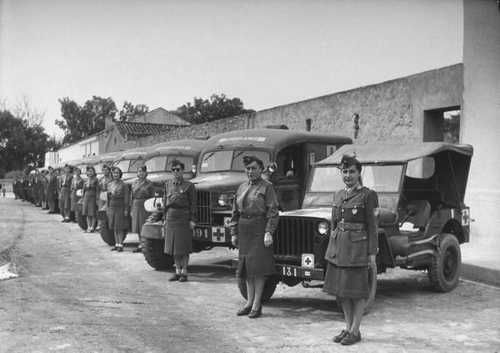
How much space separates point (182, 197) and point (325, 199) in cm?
196

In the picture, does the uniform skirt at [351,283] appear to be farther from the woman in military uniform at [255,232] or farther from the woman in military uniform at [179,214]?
the woman in military uniform at [179,214]

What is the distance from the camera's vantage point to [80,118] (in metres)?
93.9

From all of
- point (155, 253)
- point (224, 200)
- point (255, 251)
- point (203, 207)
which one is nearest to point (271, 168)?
point (224, 200)

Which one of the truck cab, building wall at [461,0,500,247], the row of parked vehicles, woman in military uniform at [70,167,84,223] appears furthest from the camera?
woman in military uniform at [70,167,84,223]

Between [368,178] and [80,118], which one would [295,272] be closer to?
[368,178]

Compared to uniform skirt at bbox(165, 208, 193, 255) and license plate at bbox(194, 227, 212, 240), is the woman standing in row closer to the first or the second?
license plate at bbox(194, 227, 212, 240)

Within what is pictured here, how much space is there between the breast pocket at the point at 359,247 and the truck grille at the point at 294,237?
3.83 ft

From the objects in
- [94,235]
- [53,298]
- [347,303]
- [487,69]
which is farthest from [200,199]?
[94,235]

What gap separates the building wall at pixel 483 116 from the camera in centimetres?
1071

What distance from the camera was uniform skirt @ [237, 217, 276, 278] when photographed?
6.63 metres

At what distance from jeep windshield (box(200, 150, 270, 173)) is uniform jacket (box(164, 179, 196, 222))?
1772 mm

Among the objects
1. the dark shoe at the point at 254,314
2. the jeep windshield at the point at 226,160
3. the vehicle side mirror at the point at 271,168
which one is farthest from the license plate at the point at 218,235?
the dark shoe at the point at 254,314

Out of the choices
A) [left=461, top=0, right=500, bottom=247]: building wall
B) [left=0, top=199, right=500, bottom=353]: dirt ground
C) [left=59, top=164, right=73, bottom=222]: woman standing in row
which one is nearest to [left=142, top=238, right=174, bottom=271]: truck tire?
[left=0, top=199, right=500, bottom=353]: dirt ground

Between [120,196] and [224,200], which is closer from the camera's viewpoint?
[224,200]
